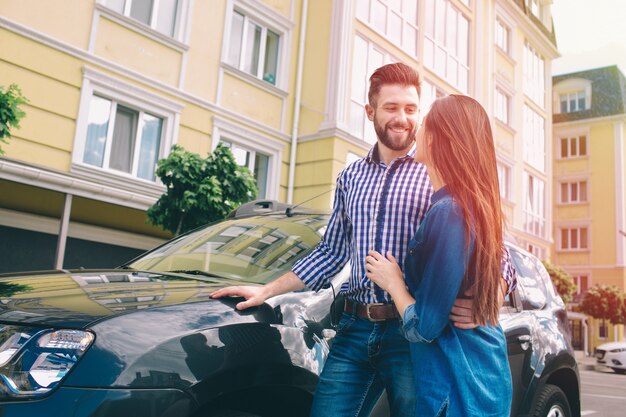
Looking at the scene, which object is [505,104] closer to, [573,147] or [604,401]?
[604,401]

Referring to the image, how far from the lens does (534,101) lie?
77.7ft

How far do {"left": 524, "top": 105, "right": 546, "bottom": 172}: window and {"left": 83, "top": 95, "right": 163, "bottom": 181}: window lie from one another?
16.2 metres

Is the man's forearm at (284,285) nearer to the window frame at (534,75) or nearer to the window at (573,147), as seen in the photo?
the window frame at (534,75)

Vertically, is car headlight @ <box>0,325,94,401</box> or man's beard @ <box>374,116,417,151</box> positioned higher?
man's beard @ <box>374,116,417,151</box>

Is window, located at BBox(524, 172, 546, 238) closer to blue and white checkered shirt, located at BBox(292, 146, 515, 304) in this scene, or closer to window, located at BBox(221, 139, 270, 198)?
window, located at BBox(221, 139, 270, 198)

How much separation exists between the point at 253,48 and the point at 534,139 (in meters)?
14.9

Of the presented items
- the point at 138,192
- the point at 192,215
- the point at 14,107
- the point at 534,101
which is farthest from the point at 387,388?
the point at 534,101

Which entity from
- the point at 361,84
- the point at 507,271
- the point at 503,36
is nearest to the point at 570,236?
the point at 503,36

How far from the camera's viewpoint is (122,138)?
32.8 feet

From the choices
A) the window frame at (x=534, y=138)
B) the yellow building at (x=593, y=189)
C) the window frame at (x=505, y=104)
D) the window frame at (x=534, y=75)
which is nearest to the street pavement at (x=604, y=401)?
the window frame at (x=505, y=104)

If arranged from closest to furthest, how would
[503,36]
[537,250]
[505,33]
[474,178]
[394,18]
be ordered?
[474,178] → [394,18] → [503,36] → [505,33] → [537,250]

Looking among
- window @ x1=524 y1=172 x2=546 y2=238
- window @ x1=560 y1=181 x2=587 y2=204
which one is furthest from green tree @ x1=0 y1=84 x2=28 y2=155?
window @ x1=560 y1=181 x2=587 y2=204

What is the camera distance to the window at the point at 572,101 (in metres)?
36.6

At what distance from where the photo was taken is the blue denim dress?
1.59 meters
